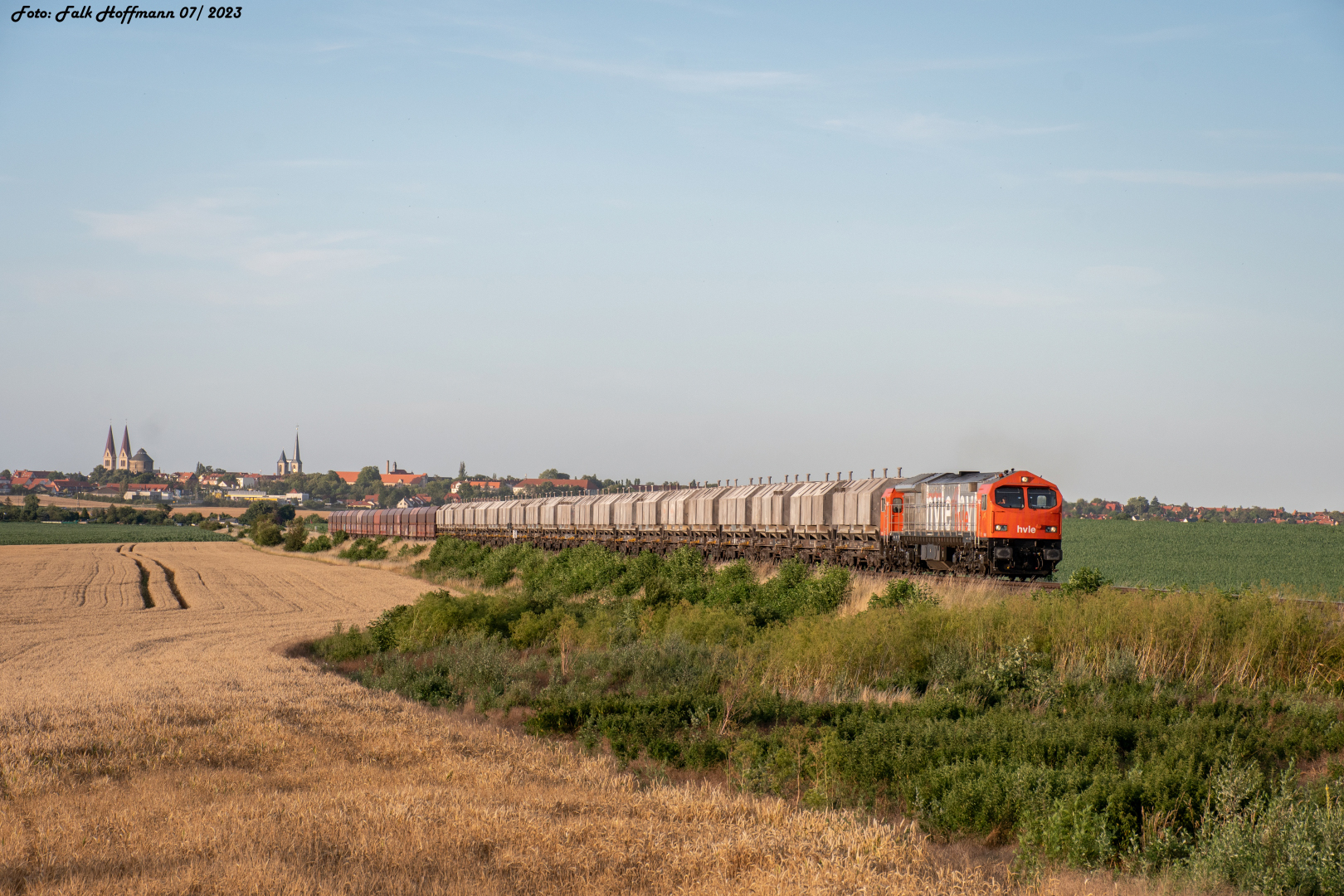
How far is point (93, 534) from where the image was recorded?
134 m

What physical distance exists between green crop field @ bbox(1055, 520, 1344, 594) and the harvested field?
21.3 m

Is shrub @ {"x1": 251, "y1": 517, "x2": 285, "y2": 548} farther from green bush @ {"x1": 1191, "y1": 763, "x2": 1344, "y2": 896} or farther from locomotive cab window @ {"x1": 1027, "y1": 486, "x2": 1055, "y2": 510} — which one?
green bush @ {"x1": 1191, "y1": 763, "x2": 1344, "y2": 896}

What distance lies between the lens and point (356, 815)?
9148 mm

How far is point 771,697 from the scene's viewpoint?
52.4 feet

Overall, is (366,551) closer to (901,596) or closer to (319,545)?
(319,545)

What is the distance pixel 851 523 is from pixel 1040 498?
27.5 ft

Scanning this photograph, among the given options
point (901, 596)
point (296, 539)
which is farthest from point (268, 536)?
point (901, 596)

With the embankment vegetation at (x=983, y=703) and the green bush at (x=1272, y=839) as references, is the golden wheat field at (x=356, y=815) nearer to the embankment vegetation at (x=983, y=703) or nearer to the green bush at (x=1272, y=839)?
the green bush at (x=1272, y=839)

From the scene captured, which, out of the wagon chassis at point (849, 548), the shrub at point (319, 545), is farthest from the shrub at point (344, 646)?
the shrub at point (319, 545)

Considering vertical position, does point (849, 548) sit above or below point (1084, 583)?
below

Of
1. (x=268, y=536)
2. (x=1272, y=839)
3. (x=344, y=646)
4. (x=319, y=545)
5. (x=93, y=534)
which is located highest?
(x=1272, y=839)

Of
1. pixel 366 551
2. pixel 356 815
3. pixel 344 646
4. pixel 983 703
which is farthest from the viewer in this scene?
pixel 366 551

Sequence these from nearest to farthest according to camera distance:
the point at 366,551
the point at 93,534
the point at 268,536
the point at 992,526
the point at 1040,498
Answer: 1. the point at 992,526
2. the point at 1040,498
3. the point at 366,551
4. the point at 268,536
5. the point at 93,534

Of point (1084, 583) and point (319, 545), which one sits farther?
point (319, 545)
